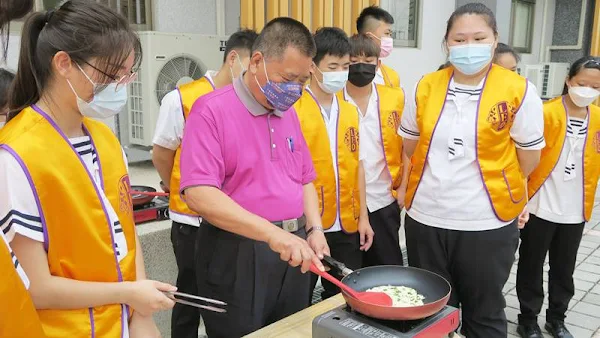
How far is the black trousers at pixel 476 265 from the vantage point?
2.05 m

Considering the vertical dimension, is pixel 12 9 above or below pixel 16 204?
above

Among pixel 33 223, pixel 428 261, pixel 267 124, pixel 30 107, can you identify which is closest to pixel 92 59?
pixel 30 107

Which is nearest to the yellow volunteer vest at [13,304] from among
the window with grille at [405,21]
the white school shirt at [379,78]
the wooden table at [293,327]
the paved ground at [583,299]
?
the wooden table at [293,327]

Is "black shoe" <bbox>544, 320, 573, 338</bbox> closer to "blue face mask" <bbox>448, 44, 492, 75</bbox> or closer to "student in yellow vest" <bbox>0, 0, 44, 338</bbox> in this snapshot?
"blue face mask" <bbox>448, 44, 492, 75</bbox>

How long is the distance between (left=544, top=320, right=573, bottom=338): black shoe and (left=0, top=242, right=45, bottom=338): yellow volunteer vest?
2.83 metres

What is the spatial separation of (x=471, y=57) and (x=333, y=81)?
659 millimetres

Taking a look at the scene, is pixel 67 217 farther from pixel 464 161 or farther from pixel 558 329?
pixel 558 329

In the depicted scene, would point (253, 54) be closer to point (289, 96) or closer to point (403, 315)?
point (289, 96)

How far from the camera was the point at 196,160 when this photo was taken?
1.55m

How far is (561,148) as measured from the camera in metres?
2.72

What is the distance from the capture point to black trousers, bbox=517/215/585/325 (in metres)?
2.80

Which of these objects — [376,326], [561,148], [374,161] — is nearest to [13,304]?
[376,326]

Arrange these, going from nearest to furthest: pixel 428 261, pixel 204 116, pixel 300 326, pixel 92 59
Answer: pixel 92 59, pixel 300 326, pixel 204 116, pixel 428 261

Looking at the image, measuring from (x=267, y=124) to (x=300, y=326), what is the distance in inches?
26.2
